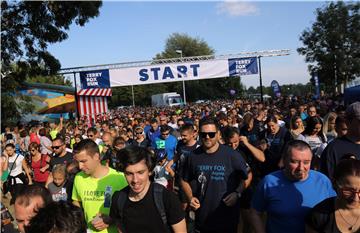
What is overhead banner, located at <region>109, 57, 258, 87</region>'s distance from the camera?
57.1 ft

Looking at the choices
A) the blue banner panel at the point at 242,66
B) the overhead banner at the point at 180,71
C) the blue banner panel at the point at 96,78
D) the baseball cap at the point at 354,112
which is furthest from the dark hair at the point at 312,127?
the blue banner panel at the point at 96,78

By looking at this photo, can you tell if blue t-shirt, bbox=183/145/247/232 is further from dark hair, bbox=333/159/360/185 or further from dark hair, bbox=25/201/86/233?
dark hair, bbox=25/201/86/233

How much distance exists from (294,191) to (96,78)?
1558 centimetres

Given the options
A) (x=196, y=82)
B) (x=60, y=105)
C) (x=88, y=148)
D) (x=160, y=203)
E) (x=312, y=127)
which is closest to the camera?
(x=160, y=203)

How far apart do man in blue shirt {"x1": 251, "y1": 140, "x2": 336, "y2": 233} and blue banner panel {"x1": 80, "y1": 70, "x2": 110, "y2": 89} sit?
15.2 metres

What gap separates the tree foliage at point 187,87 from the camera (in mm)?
68875

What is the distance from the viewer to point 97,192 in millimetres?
3707

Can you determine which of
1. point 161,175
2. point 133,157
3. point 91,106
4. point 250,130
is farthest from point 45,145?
point 91,106

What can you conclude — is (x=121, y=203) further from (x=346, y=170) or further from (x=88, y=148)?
(x=346, y=170)

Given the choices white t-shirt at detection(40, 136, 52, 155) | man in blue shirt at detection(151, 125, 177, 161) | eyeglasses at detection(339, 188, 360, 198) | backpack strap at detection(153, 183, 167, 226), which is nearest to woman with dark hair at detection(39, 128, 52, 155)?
white t-shirt at detection(40, 136, 52, 155)

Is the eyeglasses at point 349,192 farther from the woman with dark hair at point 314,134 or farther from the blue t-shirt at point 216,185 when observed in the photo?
the woman with dark hair at point 314,134

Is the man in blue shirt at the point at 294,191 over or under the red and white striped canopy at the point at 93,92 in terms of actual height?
under

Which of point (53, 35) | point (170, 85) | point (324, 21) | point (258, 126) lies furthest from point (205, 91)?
point (258, 126)

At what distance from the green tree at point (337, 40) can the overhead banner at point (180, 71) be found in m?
11.7
